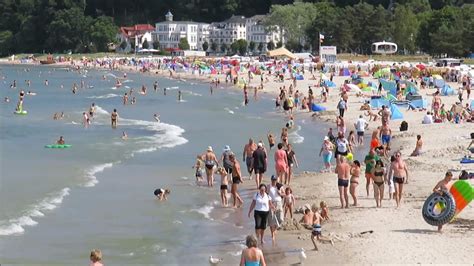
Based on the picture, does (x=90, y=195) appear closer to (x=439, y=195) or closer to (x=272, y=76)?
(x=439, y=195)

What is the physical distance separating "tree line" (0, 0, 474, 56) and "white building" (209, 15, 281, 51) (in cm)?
173

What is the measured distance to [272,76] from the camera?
7394cm

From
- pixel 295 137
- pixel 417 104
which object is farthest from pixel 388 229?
pixel 417 104

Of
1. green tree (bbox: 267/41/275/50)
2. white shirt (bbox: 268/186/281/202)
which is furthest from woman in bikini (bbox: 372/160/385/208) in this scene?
green tree (bbox: 267/41/275/50)

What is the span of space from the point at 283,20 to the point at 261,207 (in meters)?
101

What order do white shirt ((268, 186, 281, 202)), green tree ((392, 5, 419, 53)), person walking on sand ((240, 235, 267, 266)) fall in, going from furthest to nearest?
green tree ((392, 5, 419, 53)) < white shirt ((268, 186, 281, 202)) < person walking on sand ((240, 235, 267, 266))

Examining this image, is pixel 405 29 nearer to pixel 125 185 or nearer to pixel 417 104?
pixel 417 104

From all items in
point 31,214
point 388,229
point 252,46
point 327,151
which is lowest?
point 252,46

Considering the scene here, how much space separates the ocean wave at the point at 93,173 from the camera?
2112cm

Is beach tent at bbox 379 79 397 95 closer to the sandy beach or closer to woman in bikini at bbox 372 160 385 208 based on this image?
the sandy beach

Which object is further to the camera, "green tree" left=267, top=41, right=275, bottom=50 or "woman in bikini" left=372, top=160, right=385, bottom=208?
"green tree" left=267, top=41, right=275, bottom=50

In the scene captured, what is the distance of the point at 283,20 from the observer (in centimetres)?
11325

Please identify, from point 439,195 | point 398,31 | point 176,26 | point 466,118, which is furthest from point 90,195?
point 176,26

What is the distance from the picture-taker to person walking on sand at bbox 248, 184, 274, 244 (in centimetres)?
1342
